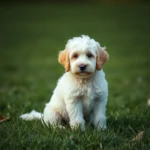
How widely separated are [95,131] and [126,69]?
8120 mm


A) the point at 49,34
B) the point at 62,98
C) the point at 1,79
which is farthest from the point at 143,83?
the point at 49,34

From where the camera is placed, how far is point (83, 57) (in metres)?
5.46

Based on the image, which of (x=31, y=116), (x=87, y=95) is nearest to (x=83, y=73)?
(x=87, y=95)

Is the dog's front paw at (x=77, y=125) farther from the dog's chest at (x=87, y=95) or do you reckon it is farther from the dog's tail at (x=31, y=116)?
the dog's tail at (x=31, y=116)

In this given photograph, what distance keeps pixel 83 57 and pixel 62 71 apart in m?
7.74

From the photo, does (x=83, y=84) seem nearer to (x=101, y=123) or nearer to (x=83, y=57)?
(x=83, y=57)

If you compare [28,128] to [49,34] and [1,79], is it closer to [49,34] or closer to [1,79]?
[1,79]

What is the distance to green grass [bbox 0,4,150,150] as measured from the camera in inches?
198

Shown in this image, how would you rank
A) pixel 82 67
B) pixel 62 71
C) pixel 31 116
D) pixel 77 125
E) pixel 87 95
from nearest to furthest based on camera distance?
1. pixel 82 67
2. pixel 77 125
3. pixel 87 95
4. pixel 31 116
5. pixel 62 71

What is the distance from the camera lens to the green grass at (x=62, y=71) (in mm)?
5035

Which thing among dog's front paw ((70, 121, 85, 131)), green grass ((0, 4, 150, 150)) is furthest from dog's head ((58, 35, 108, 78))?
green grass ((0, 4, 150, 150))

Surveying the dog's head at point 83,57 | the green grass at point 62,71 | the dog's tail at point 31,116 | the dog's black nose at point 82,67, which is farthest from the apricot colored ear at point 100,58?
the dog's tail at point 31,116

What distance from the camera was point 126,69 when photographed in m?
13.2

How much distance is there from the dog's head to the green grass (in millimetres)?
725
